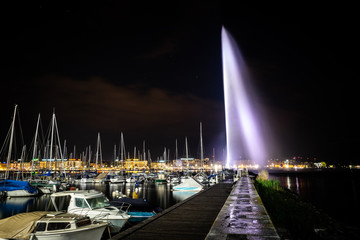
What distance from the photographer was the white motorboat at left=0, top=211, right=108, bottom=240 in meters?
13.1

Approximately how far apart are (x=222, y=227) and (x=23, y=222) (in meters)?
11.6

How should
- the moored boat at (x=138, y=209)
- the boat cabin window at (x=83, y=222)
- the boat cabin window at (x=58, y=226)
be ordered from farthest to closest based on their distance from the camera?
the moored boat at (x=138, y=209), the boat cabin window at (x=83, y=222), the boat cabin window at (x=58, y=226)

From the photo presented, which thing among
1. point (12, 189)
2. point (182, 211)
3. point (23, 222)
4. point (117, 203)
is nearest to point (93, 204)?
point (117, 203)

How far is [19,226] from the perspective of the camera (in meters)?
13.6

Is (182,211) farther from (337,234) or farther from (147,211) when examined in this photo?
(147,211)

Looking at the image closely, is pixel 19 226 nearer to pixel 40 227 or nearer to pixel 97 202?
pixel 40 227

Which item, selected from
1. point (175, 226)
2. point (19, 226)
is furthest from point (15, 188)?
point (175, 226)

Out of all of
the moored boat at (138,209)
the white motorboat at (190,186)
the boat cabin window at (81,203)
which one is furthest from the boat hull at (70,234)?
the white motorboat at (190,186)

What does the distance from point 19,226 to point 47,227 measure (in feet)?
5.32

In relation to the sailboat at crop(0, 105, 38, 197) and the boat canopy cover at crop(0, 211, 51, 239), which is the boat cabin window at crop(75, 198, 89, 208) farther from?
the sailboat at crop(0, 105, 38, 197)

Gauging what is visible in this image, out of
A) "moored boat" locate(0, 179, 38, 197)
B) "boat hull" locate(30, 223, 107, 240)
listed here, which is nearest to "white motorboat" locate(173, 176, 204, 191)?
"moored boat" locate(0, 179, 38, 197)

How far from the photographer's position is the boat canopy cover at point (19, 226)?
13172mm

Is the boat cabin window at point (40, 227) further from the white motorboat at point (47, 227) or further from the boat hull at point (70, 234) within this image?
the boat hull at point (70, 234)

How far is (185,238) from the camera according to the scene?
30.0ft
